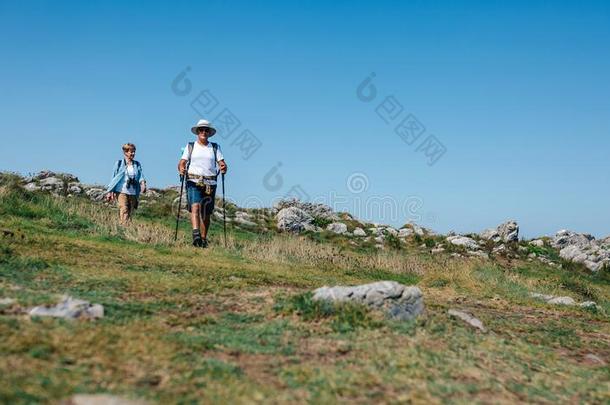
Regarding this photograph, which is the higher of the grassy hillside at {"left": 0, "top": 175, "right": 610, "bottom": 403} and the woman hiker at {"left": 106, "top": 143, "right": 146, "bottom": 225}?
the woman hiker at {"left": 106, "top": 143, "right": 146, "bottom": 225}

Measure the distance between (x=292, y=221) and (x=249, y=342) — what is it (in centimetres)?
1842

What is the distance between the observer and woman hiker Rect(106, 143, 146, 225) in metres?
13.2

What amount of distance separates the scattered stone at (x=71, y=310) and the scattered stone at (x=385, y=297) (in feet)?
6.84

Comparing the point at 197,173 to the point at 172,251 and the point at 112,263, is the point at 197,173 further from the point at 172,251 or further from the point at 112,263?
the point at 112,263

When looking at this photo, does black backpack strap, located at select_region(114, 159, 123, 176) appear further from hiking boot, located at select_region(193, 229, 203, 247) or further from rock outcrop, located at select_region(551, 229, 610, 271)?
rock outcrop, located at select_region(551, 229, 610, 271)

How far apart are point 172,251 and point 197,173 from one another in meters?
2.00

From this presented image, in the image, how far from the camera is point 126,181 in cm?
1312

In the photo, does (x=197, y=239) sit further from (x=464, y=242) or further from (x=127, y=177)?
(x=464, y=242)

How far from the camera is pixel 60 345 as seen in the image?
3959 mm

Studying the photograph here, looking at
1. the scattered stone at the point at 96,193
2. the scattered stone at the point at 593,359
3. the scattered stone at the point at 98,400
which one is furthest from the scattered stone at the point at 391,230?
the scattered stone at the point at 98,400

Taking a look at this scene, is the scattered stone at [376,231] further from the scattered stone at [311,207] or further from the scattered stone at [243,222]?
the scattered stone at [243,222]

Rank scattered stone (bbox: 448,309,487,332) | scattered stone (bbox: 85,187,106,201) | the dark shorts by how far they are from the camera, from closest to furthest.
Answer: scattered stone (bbox: 448,309,487,332)
the dark shorts
scattered stone (bbox: 85,187,106,201)

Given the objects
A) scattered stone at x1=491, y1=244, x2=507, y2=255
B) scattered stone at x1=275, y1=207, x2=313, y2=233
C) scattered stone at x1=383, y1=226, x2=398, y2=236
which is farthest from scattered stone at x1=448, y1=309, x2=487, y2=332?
scattered stone at x1=383, y1=226, x2=398, y2=236

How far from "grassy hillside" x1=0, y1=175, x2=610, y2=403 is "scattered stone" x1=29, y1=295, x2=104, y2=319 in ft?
0.37
